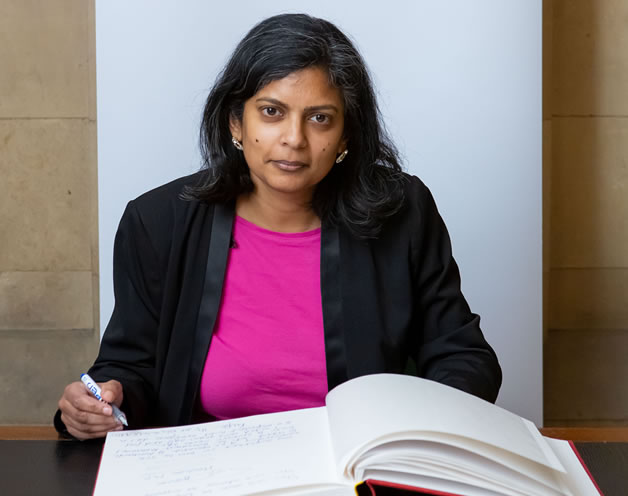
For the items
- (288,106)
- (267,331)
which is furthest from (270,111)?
(267,331)

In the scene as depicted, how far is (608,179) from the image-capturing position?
409 cm

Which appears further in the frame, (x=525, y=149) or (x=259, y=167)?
(x=525, y=149)

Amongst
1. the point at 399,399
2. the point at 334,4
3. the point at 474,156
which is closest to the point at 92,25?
the point at 334,4

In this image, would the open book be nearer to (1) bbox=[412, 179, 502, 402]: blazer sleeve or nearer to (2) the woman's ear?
(1) bbox=[412, 179, 502, 402]: blazer sleeve

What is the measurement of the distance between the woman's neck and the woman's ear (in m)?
0.14

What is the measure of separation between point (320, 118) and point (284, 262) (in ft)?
1.06

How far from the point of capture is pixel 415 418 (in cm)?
97

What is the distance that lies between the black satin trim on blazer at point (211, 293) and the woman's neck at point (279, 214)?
46mm

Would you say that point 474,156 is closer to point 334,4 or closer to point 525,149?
point 525,149

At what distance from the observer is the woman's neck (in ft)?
5.84

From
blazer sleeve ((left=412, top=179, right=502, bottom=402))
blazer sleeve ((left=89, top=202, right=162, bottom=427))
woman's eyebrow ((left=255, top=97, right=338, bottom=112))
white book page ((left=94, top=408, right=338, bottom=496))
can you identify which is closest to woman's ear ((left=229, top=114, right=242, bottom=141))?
woman's eyebrow ((left=255, top=97, right=338, bottom=112))

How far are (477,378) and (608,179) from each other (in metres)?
2.91

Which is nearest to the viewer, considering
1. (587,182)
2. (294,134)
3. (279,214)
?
(294,134)

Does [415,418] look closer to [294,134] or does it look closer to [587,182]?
[294,134]
